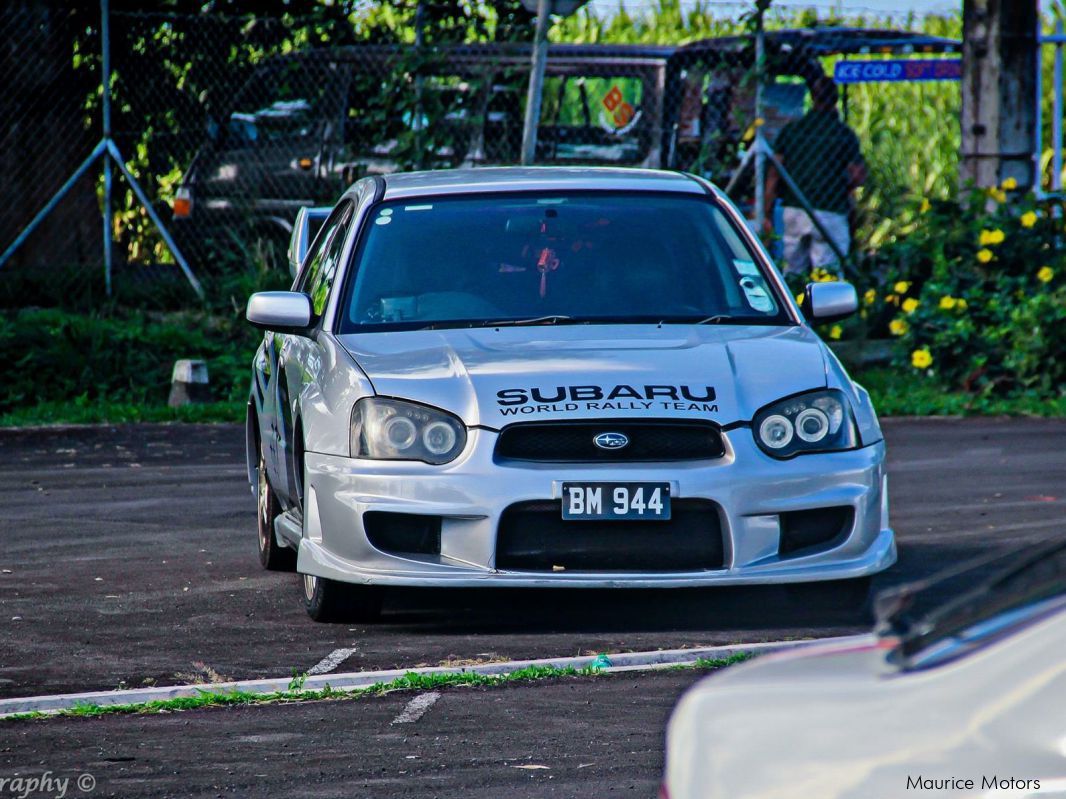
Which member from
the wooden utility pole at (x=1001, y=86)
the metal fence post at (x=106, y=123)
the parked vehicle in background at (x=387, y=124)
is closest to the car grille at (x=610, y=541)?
the wooden utility pole at (x=1001, y=86)

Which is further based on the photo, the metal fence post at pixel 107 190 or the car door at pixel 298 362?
the metal fence post at pixel 107 190

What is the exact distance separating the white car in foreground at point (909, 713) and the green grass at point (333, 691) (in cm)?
296

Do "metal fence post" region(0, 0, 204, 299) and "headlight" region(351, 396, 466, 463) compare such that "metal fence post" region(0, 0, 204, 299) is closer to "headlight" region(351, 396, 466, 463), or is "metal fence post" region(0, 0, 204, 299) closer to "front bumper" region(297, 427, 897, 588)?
"headlight" region(351, 396, 466, 463)

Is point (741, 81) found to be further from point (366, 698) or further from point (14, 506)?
point (366, 698)

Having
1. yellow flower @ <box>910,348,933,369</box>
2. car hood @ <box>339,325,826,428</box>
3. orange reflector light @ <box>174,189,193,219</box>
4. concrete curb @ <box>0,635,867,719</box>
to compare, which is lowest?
yellow flower @ <box>910,348,933,369</box>

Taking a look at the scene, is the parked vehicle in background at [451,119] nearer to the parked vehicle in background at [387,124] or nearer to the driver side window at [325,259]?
the parked vehicle in background at [387,124]

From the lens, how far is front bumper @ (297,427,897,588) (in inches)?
239

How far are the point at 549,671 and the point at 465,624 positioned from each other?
90cm

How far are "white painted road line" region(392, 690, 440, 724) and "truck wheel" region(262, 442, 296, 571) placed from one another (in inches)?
87.8

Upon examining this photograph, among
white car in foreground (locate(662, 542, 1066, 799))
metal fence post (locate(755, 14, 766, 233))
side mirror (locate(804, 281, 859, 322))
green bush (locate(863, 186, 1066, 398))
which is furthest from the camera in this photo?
metal fence post (locate(755, 14, 766, 233))

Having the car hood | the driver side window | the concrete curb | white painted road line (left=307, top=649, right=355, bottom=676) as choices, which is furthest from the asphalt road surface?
the driver side window

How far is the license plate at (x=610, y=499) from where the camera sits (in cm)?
607
